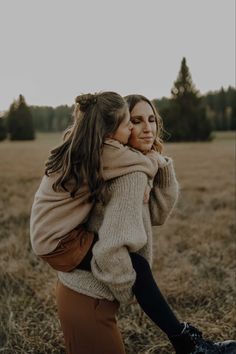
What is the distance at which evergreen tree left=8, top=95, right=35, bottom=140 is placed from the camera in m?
13.7

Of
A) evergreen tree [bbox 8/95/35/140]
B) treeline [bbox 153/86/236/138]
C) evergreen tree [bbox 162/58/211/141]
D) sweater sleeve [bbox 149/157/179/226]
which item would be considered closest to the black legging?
sweater sleeve [bbox 149/157/179/226]

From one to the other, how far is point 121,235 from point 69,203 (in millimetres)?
295

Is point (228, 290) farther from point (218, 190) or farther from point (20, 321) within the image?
point (218, 190)

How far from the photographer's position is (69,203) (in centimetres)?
223

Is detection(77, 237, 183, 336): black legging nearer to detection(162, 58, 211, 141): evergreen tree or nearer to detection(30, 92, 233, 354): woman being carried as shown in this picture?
detection(30, 92, 233, 354): woman being carried

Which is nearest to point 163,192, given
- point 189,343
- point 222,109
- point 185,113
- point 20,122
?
point 189,343

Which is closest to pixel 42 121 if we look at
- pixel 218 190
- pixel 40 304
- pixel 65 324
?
pixel 218 190

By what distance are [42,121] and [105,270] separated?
13.1 metres

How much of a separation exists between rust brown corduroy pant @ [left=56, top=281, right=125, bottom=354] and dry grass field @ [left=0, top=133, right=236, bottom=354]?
1.12m

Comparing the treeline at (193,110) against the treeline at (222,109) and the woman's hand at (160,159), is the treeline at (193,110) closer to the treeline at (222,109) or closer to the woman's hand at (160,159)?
the treeline at (222,109)

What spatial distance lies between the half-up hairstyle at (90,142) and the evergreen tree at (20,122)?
11079 mm

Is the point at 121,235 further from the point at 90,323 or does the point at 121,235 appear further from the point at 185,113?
the point at 185,113

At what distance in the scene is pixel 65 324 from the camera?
2.38 metres

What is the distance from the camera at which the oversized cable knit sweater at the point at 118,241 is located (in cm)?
212
